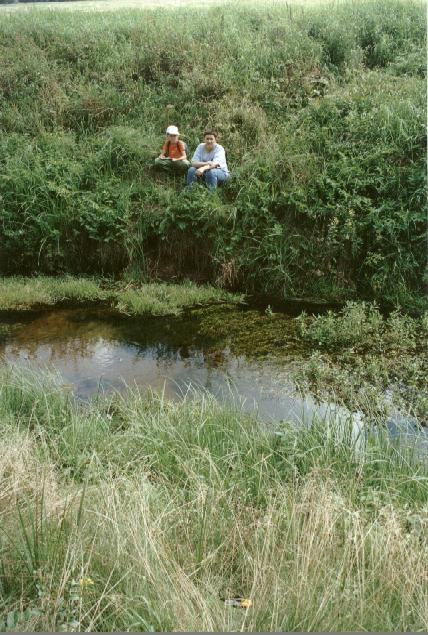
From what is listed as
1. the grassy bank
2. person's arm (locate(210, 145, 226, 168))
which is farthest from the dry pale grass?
person's arm (locate(210, 145, 226, 168))

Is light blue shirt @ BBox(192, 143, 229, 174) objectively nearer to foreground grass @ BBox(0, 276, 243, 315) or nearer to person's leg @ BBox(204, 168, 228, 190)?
person's leg @ BBox(204, 168, 228, 190)

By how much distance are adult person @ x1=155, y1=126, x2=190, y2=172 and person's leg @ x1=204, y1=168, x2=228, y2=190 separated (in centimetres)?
67

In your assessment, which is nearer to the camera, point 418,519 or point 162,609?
point 162,609

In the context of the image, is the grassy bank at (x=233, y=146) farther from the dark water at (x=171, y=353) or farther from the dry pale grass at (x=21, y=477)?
the dry pale grass at (x=21, y=477)

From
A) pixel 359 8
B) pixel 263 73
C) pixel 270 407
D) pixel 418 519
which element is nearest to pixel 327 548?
pixel 418 519

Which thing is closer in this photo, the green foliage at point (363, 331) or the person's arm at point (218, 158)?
the green foliage at point (363, 331)

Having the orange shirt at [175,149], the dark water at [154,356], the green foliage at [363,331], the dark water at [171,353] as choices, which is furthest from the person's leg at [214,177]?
the green foliage at [363,331]

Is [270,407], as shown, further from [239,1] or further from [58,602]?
[239,1]

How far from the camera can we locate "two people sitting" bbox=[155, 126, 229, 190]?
10570 millimetres

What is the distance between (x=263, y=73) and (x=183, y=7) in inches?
162

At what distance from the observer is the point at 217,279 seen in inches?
384

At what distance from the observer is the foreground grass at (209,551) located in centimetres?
271

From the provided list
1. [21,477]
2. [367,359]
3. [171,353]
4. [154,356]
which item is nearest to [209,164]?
[171,353]

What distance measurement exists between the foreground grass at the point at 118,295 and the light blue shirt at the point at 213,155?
2.20 meters
